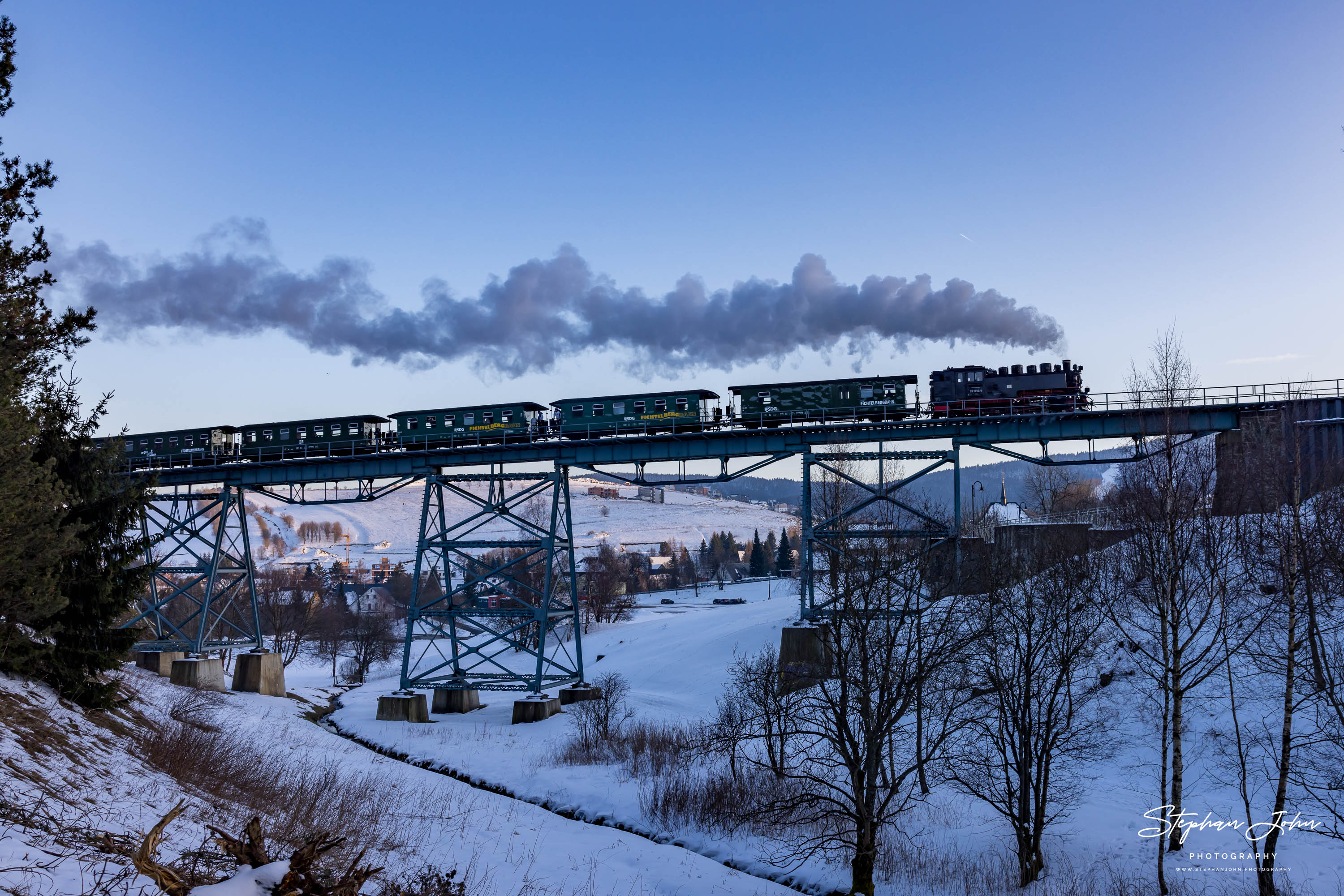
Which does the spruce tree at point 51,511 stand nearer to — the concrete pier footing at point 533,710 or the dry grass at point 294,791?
the dry grass at point 294,791

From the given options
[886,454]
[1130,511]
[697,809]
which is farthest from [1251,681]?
[697,809]

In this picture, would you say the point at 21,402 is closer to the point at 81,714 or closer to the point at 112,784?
the point at 81,714

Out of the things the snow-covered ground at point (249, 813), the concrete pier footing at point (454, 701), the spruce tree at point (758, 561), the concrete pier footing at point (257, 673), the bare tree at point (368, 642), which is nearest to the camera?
the snow-covered ground at point (249, 813)

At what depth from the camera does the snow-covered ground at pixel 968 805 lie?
54.3ft

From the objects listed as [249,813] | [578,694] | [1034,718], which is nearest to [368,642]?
[578,694]

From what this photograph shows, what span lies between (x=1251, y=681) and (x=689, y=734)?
16.6 metres

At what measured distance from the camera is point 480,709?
35531 mm

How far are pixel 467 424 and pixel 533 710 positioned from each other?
12493 millimetres

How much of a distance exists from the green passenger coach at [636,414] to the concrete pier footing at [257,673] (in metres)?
19.6

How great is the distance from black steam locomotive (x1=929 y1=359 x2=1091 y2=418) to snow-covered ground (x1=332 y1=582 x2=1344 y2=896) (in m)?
9.87

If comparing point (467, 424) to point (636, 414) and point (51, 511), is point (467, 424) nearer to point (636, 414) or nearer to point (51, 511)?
point (636, 414)

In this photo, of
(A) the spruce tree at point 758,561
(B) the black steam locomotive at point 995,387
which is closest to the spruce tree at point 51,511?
(B) the black steam locomotive at point 995,387

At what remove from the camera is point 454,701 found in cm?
3500

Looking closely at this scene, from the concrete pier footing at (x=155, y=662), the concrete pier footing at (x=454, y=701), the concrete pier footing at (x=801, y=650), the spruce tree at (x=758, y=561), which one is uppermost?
the concrete pier footing at (x=801, y=650)
